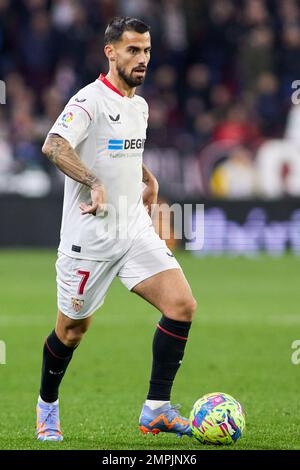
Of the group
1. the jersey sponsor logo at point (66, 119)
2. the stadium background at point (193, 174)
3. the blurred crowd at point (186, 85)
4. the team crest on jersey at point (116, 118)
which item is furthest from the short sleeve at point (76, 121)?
the blurred crowd at point (186, 85)

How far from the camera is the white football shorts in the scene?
21.0ft

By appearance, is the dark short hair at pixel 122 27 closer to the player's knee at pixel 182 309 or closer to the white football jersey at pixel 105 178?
the white football jersey at pixel 105 178

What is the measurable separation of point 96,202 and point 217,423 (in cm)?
137

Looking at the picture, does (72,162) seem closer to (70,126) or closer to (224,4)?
(70,126)

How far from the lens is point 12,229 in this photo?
1834 cm

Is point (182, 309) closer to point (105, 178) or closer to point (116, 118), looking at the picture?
point (105, 178)

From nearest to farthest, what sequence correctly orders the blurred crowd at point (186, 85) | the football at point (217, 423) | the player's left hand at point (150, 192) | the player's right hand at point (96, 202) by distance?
1. the player's right hand at point (96, 202)
2. the football at point (217, 423)
3. the player's left hand at point (150, 192)
4. the blurred crowd at point (186, 85)

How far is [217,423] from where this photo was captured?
6.21m

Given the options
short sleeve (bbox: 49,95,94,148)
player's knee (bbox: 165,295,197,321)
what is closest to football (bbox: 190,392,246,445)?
player's knee (bbox: 165,295,197,321)

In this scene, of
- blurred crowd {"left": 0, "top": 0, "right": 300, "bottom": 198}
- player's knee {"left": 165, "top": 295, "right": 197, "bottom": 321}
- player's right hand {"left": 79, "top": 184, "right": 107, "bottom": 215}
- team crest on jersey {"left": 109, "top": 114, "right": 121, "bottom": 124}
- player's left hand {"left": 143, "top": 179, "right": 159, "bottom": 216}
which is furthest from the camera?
blurred crowd {"left": 0, "top": 0, "right": 300, "bottom": 198}

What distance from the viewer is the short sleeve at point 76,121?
245 inches

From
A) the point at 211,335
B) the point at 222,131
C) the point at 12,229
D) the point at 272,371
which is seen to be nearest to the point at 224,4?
the point at 222,131

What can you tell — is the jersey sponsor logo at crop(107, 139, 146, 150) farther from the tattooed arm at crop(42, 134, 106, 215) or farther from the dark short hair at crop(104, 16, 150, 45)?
the dark short hair at crop(104, 16, 150, 45)
